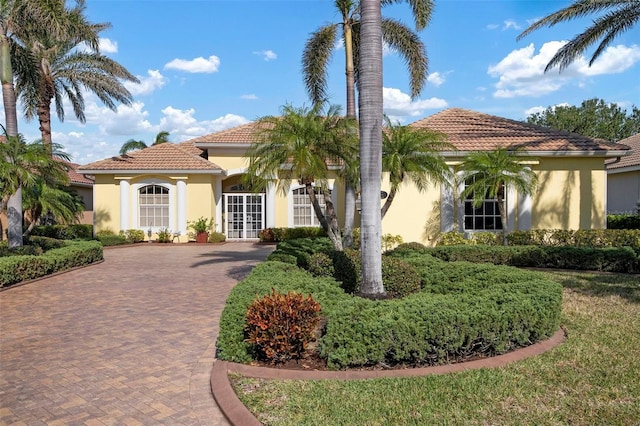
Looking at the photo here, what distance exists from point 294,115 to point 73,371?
232 inches

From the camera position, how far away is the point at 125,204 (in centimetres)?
2202

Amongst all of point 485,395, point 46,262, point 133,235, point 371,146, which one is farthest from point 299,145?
point 133,235

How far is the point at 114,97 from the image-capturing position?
23.8 metres

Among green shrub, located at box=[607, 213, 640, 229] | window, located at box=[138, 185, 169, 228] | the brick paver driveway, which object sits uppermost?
window, located at box=[138, 185, 169, 228]

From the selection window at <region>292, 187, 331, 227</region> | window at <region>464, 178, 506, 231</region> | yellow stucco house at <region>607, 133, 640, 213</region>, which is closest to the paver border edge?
window at <region>464, 178, 506, 231</region>

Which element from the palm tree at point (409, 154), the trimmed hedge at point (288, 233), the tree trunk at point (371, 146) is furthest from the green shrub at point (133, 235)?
the tree trunk at point (371, 146)

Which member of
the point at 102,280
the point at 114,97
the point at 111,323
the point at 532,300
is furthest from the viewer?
the point at 114,97

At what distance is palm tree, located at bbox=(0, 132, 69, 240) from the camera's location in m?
12.3

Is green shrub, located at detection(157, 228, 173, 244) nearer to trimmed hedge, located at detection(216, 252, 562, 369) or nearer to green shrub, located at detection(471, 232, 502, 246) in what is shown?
green shrub, located at detection(471, 232, 502, 246)

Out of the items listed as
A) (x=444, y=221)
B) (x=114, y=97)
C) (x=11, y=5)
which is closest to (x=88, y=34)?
(x=11, y=5)

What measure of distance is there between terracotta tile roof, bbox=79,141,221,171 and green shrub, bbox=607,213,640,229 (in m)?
19.2

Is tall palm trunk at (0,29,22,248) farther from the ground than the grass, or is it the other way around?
tall palm trunk at (0,29,22,248)

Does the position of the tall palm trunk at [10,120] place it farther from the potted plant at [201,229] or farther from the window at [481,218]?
the window at [481,218]

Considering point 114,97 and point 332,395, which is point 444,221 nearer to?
point 332,395
